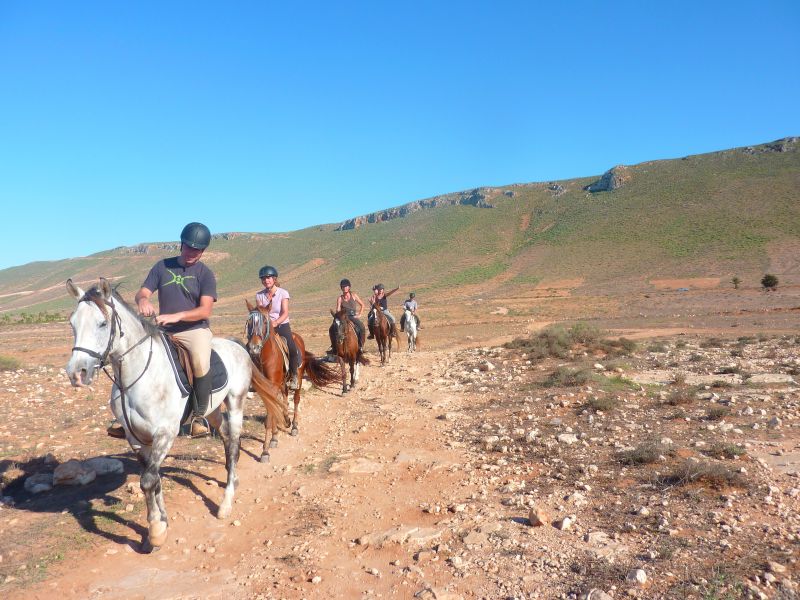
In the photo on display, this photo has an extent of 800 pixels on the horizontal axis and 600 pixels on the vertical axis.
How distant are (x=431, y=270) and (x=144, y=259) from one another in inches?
3889

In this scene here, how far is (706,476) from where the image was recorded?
16.7ft

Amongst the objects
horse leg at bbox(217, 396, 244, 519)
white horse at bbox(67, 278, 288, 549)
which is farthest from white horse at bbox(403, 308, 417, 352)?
white horse at bbox(67, 278, 288, 549)

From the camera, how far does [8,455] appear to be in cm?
690

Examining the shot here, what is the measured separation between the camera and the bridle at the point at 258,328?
7488 mm

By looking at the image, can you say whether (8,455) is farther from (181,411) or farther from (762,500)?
(762,500)

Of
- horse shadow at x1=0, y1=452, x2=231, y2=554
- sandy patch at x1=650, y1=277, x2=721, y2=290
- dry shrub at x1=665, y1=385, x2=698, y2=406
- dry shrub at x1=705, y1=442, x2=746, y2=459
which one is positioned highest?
horse shadow at x1=0, y1=452, x2=231, y2=554

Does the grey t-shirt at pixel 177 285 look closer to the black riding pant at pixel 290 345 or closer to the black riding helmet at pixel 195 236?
the black riding helmet at pixel 195 236

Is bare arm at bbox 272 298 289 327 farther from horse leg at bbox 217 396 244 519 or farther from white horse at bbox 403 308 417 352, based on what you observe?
white horse at bbox 403 308 417 352

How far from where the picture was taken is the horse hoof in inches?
178

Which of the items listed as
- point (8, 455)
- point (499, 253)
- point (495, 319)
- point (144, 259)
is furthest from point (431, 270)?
point (144, 259)

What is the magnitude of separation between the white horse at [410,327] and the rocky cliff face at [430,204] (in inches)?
3960

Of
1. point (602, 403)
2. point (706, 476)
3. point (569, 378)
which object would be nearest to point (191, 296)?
point (706, 476)

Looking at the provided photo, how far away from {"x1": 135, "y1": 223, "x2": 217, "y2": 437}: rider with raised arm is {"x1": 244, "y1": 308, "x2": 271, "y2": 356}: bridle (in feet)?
7.43

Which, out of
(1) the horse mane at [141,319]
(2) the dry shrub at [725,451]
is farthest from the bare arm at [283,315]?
(2) the dry shrub at [725,451]
